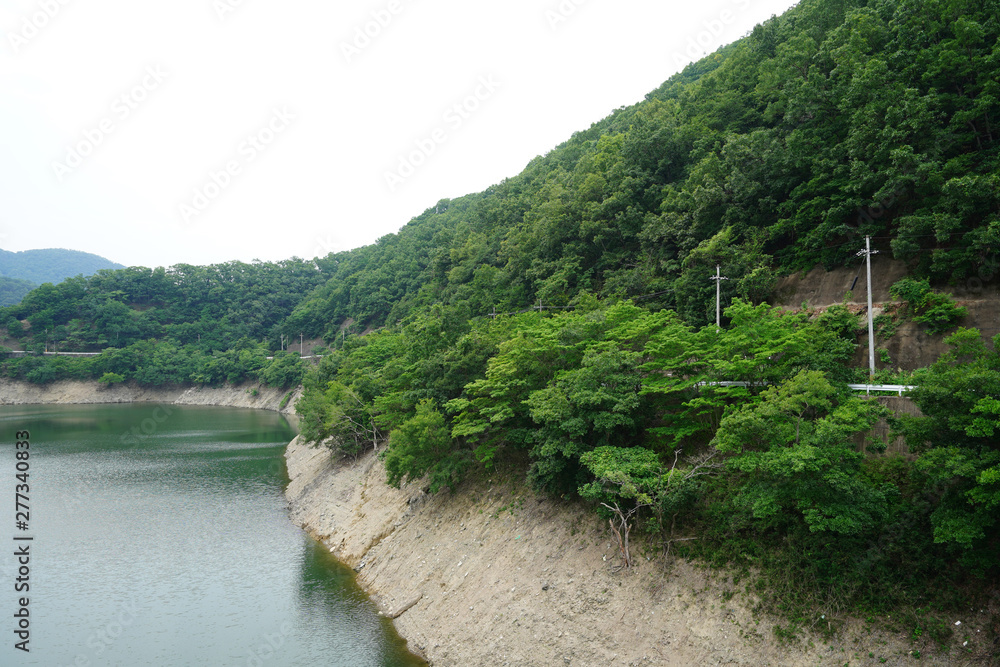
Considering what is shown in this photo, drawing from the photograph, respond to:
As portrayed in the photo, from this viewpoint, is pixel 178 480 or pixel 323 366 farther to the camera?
pixel 323 366

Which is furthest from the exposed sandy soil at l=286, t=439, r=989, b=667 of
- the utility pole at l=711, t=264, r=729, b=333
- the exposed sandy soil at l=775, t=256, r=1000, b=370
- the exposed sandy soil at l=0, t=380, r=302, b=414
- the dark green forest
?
the exposed sandy soil at l=0, t=380, r=302, b=414

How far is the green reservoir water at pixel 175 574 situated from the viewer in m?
19.3

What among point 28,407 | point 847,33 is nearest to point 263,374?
point 28,407

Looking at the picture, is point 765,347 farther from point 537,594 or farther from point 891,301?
point 537,594

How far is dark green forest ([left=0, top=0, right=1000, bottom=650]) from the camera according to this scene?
14.2 m

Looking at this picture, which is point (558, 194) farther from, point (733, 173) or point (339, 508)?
point (339, 508)

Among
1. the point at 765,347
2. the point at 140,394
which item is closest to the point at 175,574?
the point at 765,347

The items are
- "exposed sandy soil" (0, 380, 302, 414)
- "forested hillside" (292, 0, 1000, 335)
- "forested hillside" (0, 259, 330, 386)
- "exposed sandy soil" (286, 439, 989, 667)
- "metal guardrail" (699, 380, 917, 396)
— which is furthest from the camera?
"forested hillside" (0, 259, 330, 386)

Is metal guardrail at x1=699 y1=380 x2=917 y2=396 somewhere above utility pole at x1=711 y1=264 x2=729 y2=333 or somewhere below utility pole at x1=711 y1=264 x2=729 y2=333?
below

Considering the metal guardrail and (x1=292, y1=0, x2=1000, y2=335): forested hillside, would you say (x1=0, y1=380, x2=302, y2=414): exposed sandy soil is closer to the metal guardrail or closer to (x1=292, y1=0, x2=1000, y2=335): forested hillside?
(x1=292, y1=0, x2=1000, y2=335): forested hillside

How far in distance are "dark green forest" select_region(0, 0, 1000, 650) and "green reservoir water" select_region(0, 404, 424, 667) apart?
6.67 m

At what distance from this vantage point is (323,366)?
196 feet

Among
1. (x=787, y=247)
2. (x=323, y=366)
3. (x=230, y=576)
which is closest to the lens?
(x=230, y=576)

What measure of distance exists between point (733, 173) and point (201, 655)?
115 ft
